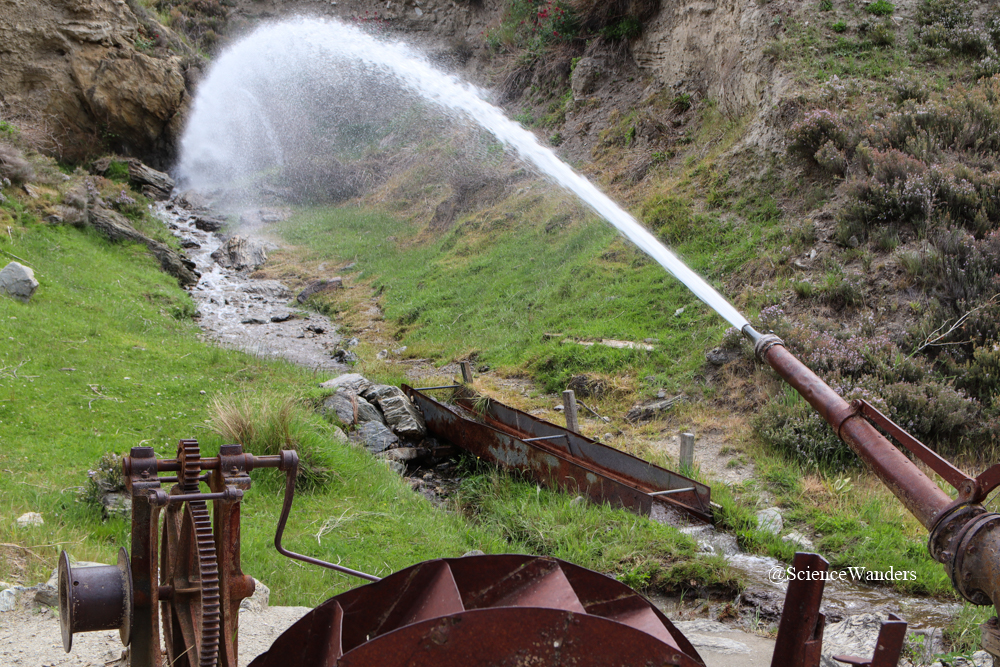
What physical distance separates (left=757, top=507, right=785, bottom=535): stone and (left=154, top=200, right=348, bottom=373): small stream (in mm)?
6771

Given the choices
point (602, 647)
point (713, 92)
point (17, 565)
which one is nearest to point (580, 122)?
point (713, 92)

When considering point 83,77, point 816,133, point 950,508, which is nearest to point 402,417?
point 950,508

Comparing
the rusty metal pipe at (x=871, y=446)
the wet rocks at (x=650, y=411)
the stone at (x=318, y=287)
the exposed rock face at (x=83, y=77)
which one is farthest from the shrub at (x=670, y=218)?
the exposed rock face at (x=83, y=77)

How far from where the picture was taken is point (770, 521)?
6195 mm

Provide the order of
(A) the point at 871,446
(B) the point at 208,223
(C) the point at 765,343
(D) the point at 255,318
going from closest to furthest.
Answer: (A) the point at 871,446, (C) the point at 765,343, (D) the point at 255,318, (B) the point at 208,223

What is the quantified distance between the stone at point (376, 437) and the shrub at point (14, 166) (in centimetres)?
1094

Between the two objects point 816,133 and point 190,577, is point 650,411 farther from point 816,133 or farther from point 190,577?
point 190,577

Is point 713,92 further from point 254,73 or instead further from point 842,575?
point 254,73

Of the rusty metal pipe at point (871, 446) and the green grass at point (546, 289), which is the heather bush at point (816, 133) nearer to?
the green grass at point (546, 289)

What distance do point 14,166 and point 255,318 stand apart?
226 inches

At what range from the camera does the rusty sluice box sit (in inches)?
251

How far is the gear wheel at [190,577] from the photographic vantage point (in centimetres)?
231

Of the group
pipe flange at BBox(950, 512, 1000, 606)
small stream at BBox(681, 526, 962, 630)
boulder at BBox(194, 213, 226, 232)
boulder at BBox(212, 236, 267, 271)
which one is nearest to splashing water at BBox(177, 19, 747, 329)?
boulder at BBox(194, 213, 226, 232)

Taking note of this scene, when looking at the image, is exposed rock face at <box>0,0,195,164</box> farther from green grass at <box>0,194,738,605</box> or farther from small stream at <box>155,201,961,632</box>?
green grass at <box>0,194,738,605</box>
